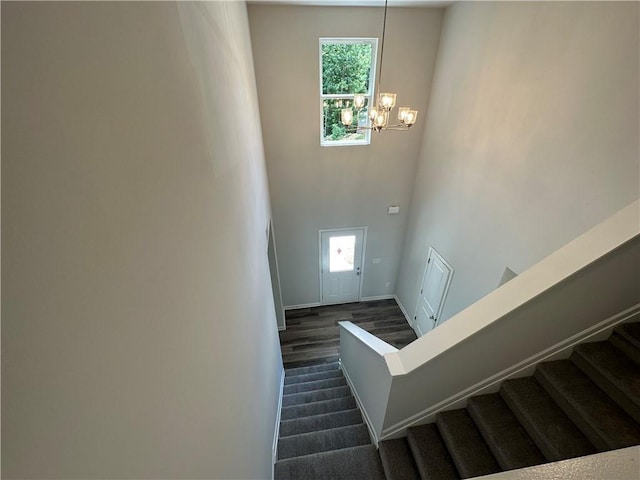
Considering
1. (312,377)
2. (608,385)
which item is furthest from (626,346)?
(312,377)

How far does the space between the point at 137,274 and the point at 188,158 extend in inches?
20.7

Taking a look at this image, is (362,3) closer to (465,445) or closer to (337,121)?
(337,121)

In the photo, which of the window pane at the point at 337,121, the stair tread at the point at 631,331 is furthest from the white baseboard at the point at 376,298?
the stair tread at the point at 631,331

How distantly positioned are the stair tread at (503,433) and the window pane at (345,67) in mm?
4112

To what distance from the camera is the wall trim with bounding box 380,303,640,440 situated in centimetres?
170

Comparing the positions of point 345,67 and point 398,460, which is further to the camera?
point 345,67

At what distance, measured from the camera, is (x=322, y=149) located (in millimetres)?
4406

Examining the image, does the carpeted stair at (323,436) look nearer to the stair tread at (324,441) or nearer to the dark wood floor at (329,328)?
the stair tread at (324,441)

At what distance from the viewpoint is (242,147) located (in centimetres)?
216

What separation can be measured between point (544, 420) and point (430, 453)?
0.78 m

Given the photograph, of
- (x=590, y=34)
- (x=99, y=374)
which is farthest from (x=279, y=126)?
(x=99, y=374)

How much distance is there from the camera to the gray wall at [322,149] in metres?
3.61

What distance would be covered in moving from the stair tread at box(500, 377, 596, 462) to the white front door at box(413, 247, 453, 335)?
2220 millimetres

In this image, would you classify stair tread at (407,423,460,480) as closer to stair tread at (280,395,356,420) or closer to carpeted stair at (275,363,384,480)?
carpeted stair at (275,363,384,480)
